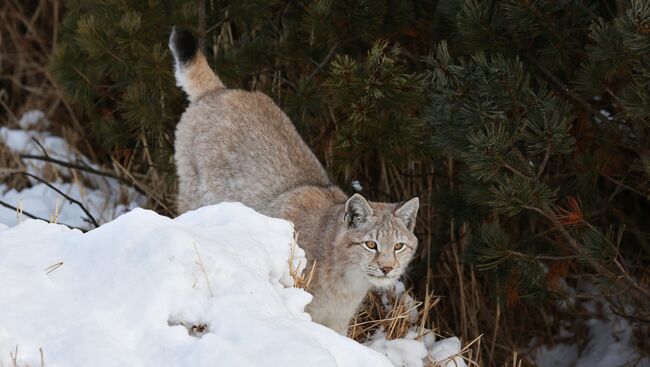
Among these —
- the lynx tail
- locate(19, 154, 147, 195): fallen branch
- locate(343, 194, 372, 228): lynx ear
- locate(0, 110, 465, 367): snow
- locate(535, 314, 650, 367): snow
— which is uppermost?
the lynx tail

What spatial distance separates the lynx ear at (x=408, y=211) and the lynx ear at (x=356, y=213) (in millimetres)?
203

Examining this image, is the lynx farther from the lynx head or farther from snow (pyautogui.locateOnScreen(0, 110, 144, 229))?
snow (pyautogui.locateOnScreen(0, 110, 144, 229))

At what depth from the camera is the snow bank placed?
122 inches

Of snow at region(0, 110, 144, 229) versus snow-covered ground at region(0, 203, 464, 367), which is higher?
snow-covered ground at region(0, 203, 464, 367)

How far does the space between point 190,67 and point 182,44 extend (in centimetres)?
29

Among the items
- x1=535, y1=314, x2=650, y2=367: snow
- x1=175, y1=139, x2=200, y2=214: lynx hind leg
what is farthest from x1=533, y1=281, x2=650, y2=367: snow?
x1=175, y1=139, x2=200, y2=214: lynx hind leg

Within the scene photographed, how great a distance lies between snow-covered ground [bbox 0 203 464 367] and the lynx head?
1041 mm

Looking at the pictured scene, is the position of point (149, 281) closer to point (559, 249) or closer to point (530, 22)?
point (530, 22)

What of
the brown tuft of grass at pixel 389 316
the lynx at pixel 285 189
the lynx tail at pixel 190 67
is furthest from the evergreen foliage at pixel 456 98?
the brown tuft of grass at pixel 389 316

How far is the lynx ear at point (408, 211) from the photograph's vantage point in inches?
204

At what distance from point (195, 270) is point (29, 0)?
7.50 metres

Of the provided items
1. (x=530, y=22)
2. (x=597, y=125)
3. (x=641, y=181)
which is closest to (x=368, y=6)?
(x=530, y=22)

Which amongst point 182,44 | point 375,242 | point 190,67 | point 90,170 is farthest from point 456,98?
point 90,170

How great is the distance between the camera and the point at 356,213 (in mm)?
5113
